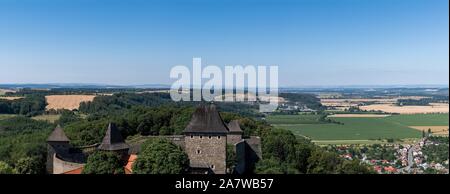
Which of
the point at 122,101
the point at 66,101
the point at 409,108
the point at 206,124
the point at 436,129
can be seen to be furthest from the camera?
the point at 409,108

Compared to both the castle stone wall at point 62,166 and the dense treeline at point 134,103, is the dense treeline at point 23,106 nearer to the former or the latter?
the dense treeline at point 134,103

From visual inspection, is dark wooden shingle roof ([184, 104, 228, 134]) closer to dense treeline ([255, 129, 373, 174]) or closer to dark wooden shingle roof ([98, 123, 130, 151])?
dark wooden shingle roof ([98, 123, 130, 151])

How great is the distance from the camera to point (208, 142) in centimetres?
2127

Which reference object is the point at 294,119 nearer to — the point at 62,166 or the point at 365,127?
the point at 365,127

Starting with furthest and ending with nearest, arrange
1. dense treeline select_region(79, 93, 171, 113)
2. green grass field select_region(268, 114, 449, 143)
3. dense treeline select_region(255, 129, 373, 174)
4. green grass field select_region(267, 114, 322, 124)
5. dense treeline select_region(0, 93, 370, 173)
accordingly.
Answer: green grass field select_region(267, 114, 322, 124)
dense treeline select_region(79, 93, 171, 113)
green grass field select_region(268, 114, 449, 143)
dense treeline select_region(255, 129, 373, 174)
dense treeline select_region(0, 93, 370, 173)

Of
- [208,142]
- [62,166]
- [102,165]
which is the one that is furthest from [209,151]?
[62,166]

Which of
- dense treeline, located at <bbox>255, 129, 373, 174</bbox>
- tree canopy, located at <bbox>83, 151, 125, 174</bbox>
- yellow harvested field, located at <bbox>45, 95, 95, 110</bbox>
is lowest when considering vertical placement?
dense treeline, located at <bbox>255, 129, 373, 174</bbox>

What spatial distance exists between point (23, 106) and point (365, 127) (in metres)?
51.5

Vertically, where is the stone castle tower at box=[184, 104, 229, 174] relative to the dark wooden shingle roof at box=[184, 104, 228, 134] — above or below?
below

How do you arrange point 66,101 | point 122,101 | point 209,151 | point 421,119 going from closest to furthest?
point 209,151
point 66,101
point 122,101
point 421,119

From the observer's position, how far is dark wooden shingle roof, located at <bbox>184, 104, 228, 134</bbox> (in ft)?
69.6

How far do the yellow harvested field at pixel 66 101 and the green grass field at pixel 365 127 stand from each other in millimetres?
29753

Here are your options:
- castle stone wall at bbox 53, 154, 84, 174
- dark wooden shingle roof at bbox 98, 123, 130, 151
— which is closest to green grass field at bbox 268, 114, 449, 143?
dark wooden shingle roof at bbox 98, 123, 130, 151

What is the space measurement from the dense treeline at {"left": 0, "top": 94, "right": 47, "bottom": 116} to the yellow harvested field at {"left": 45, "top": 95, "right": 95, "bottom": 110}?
1268 mm
